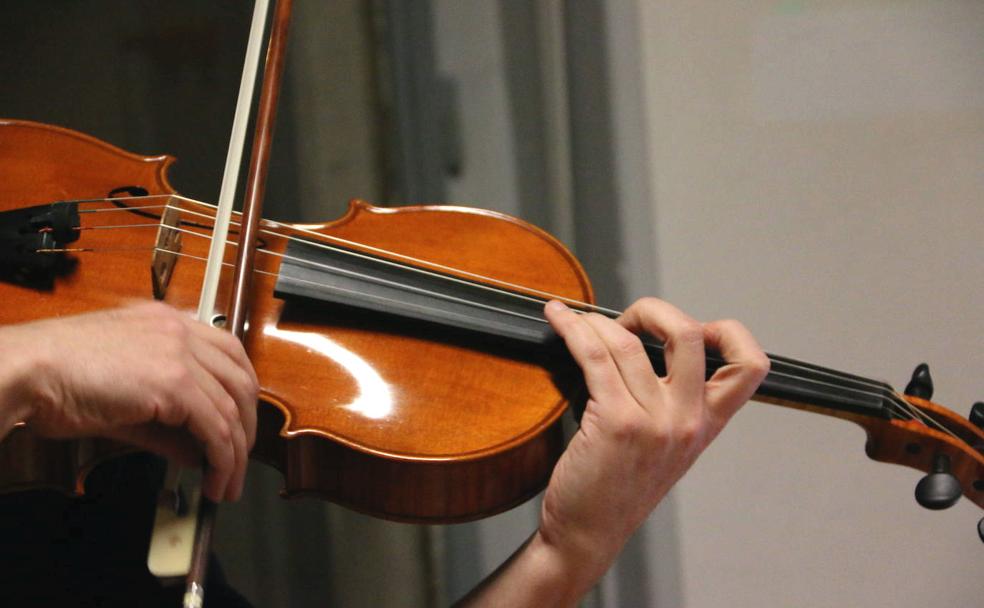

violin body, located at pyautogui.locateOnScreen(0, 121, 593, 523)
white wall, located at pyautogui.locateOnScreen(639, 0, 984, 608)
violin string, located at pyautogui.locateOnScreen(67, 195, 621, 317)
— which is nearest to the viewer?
violin body, located at pyautogui.locateOnScreen(0, 121, 593, 523)

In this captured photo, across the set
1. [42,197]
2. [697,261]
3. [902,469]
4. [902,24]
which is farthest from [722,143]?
[42,197]

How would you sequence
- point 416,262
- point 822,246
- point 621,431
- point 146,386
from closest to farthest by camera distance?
point 146,386, point 621,431, point 416,262, point 822,246

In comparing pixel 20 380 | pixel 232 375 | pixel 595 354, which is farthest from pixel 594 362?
pixel 20 380

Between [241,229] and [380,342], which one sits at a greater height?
[241,229]

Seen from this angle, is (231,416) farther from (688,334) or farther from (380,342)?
(688,334)

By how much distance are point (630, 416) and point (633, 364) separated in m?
0.04

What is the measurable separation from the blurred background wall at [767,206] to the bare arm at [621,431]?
480mm

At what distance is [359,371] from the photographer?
2.38 ft

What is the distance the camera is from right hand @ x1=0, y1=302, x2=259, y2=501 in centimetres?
55

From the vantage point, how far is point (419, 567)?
59.5 inches

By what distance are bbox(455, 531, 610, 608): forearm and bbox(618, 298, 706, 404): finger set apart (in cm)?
17

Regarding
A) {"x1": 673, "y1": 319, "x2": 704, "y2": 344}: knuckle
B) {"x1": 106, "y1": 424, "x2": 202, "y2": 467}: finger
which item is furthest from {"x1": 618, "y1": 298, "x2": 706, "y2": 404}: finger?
{"x1": 106, "y1": 424, "x2": 202, "y2": 467}: finger

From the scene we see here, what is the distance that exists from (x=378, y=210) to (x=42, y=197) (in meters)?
0.33

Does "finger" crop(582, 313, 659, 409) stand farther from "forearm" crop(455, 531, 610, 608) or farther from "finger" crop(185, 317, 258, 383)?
"finger" crop(185, 317, 258, 383)
